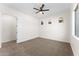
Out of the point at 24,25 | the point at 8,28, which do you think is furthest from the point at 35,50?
the point at 8,28

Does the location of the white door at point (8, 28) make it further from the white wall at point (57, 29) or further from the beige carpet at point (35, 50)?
the white wall at point (57, 29)

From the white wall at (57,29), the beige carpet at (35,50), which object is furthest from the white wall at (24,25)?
the beige carpet at (35,50)

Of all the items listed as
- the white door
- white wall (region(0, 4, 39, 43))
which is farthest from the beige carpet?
the white door

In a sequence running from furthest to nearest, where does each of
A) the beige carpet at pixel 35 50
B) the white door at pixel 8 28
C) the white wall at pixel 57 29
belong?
the white wall at pixel 57 29
the white door at pixel 8 28
the beige carpet at pixel 35 50

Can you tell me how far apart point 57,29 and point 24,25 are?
248 centimetres

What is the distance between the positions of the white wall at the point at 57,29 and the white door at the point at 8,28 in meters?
2.62

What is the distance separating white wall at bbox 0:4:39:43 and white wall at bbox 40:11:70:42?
804 mm

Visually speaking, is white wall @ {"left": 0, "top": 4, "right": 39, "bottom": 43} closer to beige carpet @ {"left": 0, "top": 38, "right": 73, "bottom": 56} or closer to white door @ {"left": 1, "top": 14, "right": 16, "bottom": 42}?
white door @ {"left": 1, "top": 14, "right": 16, "bottom": 42}

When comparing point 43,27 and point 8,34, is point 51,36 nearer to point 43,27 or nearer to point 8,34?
point 43,27

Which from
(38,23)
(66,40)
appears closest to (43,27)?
(38,23)

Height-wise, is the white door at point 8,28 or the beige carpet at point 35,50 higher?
the white door at point 8,28

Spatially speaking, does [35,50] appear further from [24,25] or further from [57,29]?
Result: [57,29]

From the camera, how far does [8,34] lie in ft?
19.4

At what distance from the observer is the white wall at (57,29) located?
5613 mm
